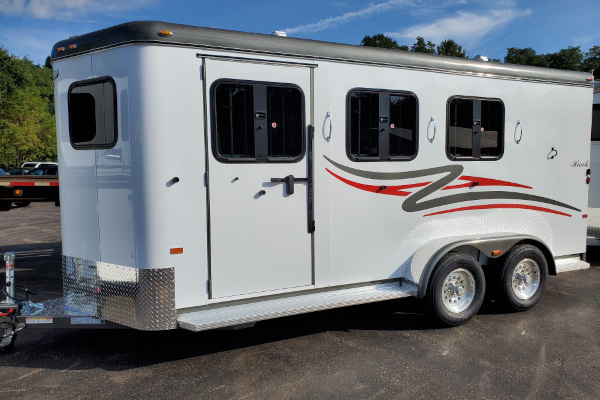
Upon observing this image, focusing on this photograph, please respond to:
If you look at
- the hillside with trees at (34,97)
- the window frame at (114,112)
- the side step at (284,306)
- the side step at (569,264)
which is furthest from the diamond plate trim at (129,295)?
the hillside with trees at (34,97)

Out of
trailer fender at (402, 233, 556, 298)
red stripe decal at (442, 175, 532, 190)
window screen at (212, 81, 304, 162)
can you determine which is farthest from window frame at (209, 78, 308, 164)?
red stripe decal at (442, 175, 532, 190)

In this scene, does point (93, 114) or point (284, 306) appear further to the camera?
point (284, 306)

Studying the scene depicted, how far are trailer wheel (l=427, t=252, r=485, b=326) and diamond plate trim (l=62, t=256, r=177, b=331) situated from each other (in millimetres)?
2636

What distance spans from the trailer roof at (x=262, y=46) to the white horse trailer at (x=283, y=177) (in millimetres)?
17

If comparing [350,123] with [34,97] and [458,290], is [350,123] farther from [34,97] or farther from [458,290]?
[34,97]

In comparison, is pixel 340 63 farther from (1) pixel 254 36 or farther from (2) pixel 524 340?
(2) pixel 524 340

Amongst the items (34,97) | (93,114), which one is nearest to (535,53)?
(34,97)

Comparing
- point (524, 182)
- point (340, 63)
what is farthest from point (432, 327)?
point (340, 63)

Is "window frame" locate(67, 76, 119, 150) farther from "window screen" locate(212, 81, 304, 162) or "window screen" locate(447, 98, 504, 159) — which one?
"window screen" locate(447, 98, 504, 159)

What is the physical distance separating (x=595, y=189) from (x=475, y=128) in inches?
176

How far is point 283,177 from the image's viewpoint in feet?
15.4

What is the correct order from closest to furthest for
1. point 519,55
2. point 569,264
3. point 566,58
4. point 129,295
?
point 129,295
point 569,264
point 566,58
point 519,55

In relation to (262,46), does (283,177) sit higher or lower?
lower

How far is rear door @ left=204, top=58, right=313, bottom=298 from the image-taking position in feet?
14.4
